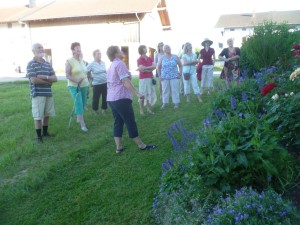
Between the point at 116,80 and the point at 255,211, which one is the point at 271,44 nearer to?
the point at 116,80

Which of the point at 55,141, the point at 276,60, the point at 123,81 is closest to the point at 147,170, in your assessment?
the point at 123,81

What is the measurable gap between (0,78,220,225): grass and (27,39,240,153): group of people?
1.27ft

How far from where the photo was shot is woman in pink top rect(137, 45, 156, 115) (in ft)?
26.7

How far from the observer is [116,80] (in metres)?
5.20

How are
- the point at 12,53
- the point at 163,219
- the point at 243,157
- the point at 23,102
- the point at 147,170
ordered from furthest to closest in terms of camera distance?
the point at 12,53
the point at 23,102
the point at 147,170
the point at 163,219
the point at 243,157

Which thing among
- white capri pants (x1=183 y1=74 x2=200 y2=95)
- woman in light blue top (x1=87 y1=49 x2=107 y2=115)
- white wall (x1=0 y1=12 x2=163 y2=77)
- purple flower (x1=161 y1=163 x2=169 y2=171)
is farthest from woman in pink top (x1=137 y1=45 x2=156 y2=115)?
white wall (x1=0 y1=12 x2=163 y2=77)

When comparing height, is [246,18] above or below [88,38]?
above

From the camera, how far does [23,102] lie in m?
11.8

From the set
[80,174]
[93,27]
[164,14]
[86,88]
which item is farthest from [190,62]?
[164,14]

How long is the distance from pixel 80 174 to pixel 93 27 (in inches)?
1144

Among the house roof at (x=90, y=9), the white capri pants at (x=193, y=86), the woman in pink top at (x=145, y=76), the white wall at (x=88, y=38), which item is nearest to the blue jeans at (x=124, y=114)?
the woman in pink top at (x=145, y=76)

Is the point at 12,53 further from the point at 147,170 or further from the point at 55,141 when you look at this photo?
the point at 147,170

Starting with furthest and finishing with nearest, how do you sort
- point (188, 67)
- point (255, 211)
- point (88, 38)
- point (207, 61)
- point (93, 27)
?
point (88, 38) < point (93, 27) < point (207, 61) < point (188, 67) < point (255, 211)

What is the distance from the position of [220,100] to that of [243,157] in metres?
2.15
